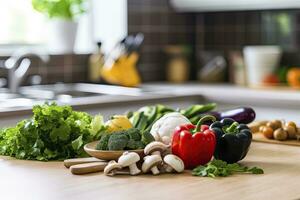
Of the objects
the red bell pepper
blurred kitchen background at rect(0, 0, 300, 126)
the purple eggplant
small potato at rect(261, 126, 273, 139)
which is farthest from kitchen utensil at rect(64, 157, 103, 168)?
blurred kitchen background at rect(0, 0, 300, 126)

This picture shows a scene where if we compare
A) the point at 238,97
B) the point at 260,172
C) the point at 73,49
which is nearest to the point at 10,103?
the point at 73,49

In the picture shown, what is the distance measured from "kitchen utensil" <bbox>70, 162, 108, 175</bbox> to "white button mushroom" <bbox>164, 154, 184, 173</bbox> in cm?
19

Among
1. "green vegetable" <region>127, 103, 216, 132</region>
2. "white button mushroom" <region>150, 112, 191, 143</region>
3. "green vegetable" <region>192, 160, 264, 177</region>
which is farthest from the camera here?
"green vegetable" <region>127, 103, 216, 132</region>

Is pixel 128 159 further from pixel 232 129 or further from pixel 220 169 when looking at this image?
pixel 232 129

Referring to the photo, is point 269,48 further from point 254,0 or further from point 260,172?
point 260,172

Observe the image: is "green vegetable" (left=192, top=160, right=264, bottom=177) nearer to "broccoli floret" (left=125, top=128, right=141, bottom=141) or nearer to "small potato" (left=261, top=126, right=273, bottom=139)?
"broccoli floret" (left=125, top=128, right=141, bottom=141)

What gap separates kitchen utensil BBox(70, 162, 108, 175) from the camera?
1.92 metres

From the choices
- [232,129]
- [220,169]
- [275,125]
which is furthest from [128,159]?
[275,125]

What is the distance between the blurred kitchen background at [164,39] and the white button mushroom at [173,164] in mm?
2320

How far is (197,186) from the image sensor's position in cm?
176

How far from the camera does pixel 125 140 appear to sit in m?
2.01

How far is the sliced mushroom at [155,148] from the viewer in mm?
1952

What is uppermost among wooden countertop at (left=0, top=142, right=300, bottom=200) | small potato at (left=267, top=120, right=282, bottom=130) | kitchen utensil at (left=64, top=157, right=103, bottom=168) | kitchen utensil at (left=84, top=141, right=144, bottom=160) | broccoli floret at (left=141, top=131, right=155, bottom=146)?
broccoli floret at (left=141, top=131, right=155, bottom=146)

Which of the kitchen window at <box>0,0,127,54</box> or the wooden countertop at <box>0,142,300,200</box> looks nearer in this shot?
the wooden countertop at <box>0,142,300,200</box>
